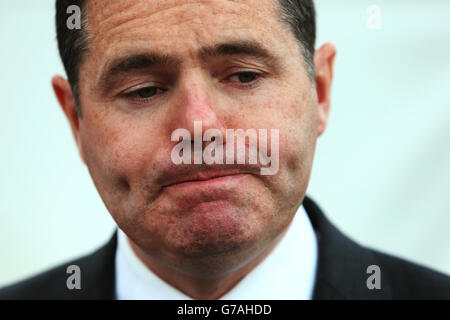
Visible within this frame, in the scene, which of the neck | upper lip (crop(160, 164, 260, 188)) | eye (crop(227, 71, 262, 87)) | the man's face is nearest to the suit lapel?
the neck

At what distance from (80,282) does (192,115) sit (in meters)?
0.96

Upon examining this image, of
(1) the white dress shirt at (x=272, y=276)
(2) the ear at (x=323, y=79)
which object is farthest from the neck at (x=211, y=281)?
(2) the ear at (x=323, y=79)

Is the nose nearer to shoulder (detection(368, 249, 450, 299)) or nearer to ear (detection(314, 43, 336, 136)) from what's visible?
ear (detection(314, 43, 336, 136))

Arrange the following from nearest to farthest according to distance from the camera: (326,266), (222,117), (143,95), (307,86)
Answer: (222,117) → (143,95) → (307,86) → (326,266)

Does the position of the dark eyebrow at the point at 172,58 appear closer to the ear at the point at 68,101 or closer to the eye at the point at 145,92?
the eye at the point at 145,92

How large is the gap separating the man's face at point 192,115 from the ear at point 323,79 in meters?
0.24

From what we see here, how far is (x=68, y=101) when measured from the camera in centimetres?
204

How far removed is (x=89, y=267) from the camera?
7.11 ft

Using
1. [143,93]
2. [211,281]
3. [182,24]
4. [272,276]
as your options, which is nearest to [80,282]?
[211,281]

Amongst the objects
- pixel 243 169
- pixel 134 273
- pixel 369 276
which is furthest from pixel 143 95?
pixel 369 276

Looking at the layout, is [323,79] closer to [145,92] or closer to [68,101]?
[145,92]

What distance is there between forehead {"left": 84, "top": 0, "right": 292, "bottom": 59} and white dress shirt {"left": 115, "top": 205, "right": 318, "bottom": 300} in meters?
0.66
